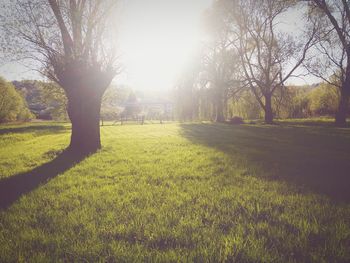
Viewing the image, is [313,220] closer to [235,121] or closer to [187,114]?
[235,121]

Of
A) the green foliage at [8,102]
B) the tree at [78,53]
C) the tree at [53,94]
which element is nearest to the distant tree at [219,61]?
the tree at [78,53]

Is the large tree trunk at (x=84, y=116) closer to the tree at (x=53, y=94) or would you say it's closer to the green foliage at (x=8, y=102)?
the tree at (x=53, y=94)

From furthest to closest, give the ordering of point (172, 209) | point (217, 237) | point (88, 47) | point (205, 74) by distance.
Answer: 1. point (205, 74)
2. point (88, 47)
3. point (172, 209)
4. point (217, 237)

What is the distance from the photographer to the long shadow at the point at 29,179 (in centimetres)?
448

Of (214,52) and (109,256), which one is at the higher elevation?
(214,52)

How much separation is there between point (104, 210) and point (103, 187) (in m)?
1.29

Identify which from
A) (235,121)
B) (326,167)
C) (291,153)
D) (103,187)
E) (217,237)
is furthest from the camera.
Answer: (235,121)

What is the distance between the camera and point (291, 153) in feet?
25.2

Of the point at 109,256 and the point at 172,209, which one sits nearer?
the point at 109,256

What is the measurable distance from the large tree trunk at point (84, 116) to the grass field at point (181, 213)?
3.27 metres

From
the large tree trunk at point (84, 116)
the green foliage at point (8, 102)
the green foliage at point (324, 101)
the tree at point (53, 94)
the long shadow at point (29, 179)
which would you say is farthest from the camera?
the green foliage at point (8, 102)

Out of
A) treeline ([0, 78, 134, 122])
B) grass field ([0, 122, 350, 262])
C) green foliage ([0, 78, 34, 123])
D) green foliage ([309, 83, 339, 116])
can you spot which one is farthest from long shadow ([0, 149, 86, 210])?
green foliage ([0, 78, 34, 123])

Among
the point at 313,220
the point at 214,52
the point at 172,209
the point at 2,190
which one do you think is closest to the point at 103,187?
the point at 172,209

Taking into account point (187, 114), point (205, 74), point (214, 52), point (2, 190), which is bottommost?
point (2, 190)
